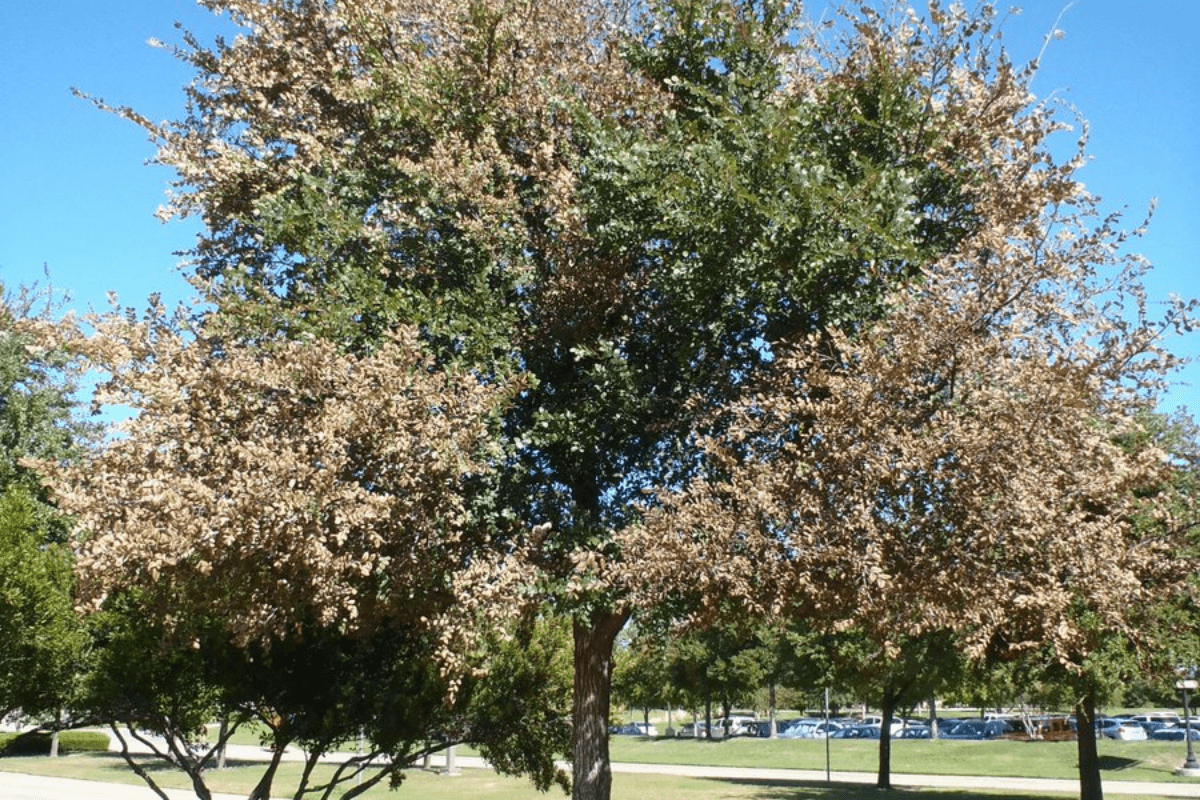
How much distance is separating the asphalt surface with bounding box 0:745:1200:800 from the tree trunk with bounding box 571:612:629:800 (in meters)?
15.9

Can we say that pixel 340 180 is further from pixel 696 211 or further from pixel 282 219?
pixel 696 211

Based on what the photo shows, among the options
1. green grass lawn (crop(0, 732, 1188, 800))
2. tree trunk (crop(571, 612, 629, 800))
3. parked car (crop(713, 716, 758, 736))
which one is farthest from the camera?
parked car (crop(713, 716, 758, 736))

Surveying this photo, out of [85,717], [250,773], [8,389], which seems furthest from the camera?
[250,773]

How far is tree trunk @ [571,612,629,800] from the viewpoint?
1262 centimetres

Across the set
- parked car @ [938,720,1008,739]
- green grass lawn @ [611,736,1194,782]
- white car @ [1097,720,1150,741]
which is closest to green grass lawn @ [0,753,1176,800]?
green grass lawn @ [611,736,1194,782]

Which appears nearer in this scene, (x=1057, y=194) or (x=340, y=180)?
(x=1057, y=194)

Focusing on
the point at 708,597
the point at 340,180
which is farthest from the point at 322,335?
the point at 708,597

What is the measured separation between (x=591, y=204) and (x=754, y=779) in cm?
2791

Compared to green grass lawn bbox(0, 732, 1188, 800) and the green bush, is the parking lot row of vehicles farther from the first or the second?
the green bush

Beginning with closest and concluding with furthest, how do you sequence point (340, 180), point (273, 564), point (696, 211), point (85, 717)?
point (273, 564)
point (696, 211)
point (340, 180)
point (85, 717)

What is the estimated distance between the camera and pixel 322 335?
11.5 metres

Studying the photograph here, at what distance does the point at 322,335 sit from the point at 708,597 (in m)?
4.93

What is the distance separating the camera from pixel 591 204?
12.0 meters

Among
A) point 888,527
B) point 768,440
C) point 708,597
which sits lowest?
point 708,597
